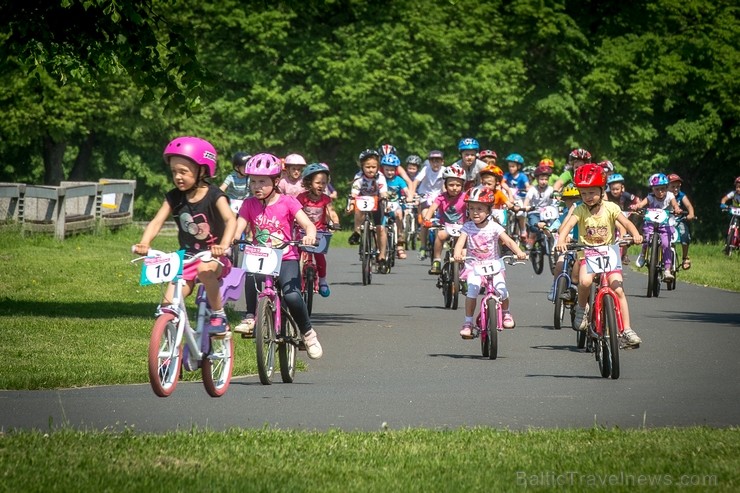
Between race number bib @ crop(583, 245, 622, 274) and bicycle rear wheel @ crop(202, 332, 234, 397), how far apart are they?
3.67 m

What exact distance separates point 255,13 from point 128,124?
642 centimetres

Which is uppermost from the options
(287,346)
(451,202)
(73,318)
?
(451,202)

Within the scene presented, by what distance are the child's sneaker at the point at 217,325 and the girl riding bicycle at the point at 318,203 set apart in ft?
24.4

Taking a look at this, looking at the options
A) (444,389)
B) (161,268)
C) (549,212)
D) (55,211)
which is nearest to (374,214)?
(549,212)

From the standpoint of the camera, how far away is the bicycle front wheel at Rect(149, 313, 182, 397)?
33.0ft

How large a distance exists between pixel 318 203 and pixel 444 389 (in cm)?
686

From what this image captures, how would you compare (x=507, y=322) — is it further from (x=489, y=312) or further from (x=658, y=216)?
(x=658, y=216)

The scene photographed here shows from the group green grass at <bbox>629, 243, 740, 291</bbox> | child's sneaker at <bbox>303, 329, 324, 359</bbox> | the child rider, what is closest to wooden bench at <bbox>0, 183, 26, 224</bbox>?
green grass at <bbox>629, 243, 740, 291</bbox>

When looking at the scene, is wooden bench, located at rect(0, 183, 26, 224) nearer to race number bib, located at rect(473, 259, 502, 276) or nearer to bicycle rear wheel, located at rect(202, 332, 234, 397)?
race number bib, located at rect(473, 259, 502, 276)

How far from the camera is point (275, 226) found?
12859mm

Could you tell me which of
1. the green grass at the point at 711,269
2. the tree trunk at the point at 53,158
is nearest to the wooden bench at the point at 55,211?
the green grass at the point at 711,269

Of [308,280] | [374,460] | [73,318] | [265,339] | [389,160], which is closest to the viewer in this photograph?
[374,460]

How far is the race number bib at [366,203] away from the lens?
23891mm

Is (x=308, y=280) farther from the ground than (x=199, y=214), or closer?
closer
